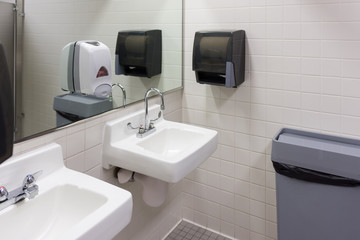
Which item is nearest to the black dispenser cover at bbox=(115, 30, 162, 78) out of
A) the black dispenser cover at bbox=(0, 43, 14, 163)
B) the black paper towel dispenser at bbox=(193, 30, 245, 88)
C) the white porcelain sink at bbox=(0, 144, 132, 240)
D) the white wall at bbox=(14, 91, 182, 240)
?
the white wall at bbox=(14, 91, 182, 240)

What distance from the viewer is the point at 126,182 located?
175 centimetres

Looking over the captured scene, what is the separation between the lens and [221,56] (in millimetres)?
1798

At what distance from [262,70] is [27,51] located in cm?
133

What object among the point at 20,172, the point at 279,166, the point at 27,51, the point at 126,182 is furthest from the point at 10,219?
the point at 279,166

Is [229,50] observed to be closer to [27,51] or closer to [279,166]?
[279,166]

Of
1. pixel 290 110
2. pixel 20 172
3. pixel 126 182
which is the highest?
pixel 290 110

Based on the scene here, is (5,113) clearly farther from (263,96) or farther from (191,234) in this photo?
(191,234)

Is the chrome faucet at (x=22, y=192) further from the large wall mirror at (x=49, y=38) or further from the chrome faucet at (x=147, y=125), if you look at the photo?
the chrome faucet at (x=147, y=125)

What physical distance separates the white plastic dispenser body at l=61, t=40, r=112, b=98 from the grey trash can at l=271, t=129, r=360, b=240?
40.3 inches

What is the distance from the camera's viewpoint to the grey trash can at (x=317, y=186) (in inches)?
59.3

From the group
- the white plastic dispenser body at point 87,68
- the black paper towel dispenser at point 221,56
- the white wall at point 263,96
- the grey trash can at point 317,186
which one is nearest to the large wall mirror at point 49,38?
the white plastic dispenser body at point 87,68

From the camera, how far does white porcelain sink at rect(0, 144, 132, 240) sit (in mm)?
1003

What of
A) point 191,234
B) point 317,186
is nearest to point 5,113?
point 317,186

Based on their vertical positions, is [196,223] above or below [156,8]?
below
